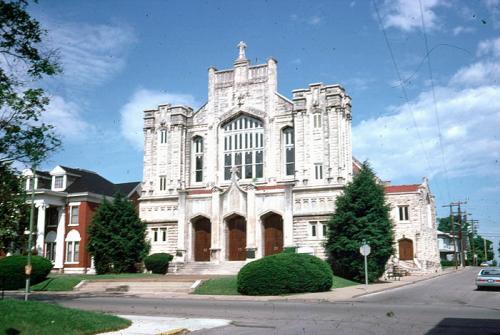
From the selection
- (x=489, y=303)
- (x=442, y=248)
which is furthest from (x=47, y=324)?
(x=442, y=248)

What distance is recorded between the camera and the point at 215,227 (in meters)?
40.8

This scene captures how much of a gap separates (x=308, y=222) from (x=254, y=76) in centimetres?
1312

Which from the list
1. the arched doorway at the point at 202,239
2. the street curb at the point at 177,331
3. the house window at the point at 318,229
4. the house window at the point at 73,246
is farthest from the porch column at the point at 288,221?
the street curb at the point at 177,331

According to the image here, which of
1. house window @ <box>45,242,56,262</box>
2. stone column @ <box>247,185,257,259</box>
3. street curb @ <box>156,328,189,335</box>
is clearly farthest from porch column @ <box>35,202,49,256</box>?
street curb @ <box>156,328,189,335</box>

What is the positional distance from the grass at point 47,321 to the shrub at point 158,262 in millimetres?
25680

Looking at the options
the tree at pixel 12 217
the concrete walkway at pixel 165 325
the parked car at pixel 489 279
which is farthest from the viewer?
the tree at pixel 12 217

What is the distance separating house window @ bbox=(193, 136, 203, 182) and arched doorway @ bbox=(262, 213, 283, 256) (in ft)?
25.3

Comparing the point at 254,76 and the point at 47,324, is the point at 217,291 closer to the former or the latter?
the point at 47,324

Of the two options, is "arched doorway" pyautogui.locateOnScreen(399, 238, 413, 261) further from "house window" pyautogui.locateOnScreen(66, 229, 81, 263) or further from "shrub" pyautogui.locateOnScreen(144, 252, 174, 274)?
"house window" pyautogui.locateOnScreen(66, 229, 81, 263)

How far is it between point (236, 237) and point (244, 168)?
19.0ft

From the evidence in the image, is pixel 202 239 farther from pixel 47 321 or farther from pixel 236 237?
pixel 47 321

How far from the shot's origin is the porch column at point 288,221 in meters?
38.8

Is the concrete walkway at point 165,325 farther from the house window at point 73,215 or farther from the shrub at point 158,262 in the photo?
the house window at point 73,215

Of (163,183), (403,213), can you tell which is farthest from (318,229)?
(403,213)
